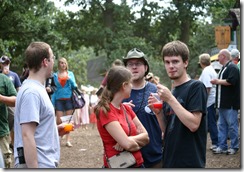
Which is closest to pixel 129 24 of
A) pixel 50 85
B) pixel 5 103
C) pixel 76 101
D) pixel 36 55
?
pixel 76 101

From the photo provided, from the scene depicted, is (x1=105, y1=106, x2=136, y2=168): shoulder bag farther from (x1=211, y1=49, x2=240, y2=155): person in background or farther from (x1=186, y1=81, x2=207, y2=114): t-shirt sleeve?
(x1=211, y1=49, x2=240, y2=155): person in background

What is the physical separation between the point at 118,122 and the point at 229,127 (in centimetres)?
500

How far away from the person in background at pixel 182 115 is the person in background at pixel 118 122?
0.22 m

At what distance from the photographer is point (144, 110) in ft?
13.3

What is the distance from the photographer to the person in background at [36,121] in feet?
10.4

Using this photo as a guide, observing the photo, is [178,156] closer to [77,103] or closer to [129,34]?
[77,103]

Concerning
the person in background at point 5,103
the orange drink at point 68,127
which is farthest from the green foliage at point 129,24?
the orange drink at point 68,127

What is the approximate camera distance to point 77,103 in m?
9.28

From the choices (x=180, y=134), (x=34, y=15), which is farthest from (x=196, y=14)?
(x=180, y=134)

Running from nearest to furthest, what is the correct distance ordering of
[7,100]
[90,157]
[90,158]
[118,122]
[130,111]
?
1. [118,122]
2. [130,111]
3. [7,100]
4. [90,158]
5. [90,157]

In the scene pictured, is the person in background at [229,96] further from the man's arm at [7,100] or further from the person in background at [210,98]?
the man's arm at [7,100]

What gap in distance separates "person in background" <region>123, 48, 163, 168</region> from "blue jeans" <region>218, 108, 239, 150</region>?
4.14 metres

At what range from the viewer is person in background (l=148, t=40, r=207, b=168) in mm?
3254

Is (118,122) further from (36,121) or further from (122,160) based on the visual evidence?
(36,121)
